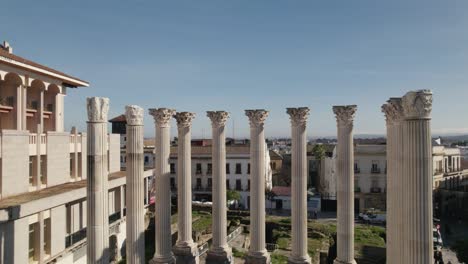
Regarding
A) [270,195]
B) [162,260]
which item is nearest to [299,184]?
[162,260]

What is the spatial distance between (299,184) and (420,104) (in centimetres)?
994

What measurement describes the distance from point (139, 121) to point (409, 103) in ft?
38.9

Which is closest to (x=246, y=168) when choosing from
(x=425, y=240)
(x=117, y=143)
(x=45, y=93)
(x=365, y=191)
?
(x=365, y=191)

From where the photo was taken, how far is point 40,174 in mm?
22688

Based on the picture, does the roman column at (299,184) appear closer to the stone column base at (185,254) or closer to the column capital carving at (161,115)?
the stone column base at (185,254)

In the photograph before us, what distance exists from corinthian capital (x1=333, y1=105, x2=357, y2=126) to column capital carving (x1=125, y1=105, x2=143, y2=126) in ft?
34.2

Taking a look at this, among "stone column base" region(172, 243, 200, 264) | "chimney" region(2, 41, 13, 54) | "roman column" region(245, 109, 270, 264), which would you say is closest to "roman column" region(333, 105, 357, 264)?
"roman column" region(245, 109, 270, 264)

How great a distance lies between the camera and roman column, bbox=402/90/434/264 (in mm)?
11383

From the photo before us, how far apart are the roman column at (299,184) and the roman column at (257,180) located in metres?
2.20

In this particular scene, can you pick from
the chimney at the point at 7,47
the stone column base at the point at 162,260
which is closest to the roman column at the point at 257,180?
the stone column base at the point at 162,260

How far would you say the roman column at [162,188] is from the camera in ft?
66.5

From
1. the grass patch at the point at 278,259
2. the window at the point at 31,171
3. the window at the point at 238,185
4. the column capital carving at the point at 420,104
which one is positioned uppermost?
the column capital carving at the point at 420,104

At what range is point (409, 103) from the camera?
11.5 metres

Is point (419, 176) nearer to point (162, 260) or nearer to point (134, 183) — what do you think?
point (134, 183)
